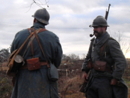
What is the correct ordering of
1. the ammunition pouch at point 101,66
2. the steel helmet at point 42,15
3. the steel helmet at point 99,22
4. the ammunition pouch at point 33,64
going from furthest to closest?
the steel helmet at point 99,22 → the ammunition pouch at point 101,66 → the steel helmet at point 42,15 → the ammunition pouch at point 33,64

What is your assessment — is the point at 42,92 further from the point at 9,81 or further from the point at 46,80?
the point at 9,81

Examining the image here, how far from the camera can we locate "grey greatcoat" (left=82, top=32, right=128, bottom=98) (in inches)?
235

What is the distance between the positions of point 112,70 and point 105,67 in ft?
0.55

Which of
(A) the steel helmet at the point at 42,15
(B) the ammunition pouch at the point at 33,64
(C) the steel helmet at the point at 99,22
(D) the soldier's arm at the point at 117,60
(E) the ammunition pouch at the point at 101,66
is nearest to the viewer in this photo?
(B) the ammunition pouch at the point at 33,64

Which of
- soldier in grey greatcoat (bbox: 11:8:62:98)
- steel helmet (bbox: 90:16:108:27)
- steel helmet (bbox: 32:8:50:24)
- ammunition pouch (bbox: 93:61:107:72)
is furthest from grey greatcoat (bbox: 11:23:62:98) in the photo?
steel helmet (bbox: 90:16:108:27)

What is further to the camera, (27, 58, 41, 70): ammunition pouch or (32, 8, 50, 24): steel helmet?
(32, 8, 50, 24): steel helmet

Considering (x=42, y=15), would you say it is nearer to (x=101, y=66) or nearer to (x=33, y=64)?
(x=33, y=64)

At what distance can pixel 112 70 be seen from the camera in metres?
6.17

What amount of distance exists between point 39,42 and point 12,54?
0.54 m

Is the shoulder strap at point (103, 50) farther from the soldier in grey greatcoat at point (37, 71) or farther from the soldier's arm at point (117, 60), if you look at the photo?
the soldier in grey greatcoat at point (37, 71)

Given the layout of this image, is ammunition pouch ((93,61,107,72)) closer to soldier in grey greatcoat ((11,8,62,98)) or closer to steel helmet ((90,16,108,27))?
steel helmet ((90,16,108,27))

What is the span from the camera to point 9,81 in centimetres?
1062

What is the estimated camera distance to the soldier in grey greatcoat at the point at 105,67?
6.00 metres

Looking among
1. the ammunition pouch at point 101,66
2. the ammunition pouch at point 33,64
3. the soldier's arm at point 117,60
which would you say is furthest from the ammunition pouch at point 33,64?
the soldier's arm at point 117,60
